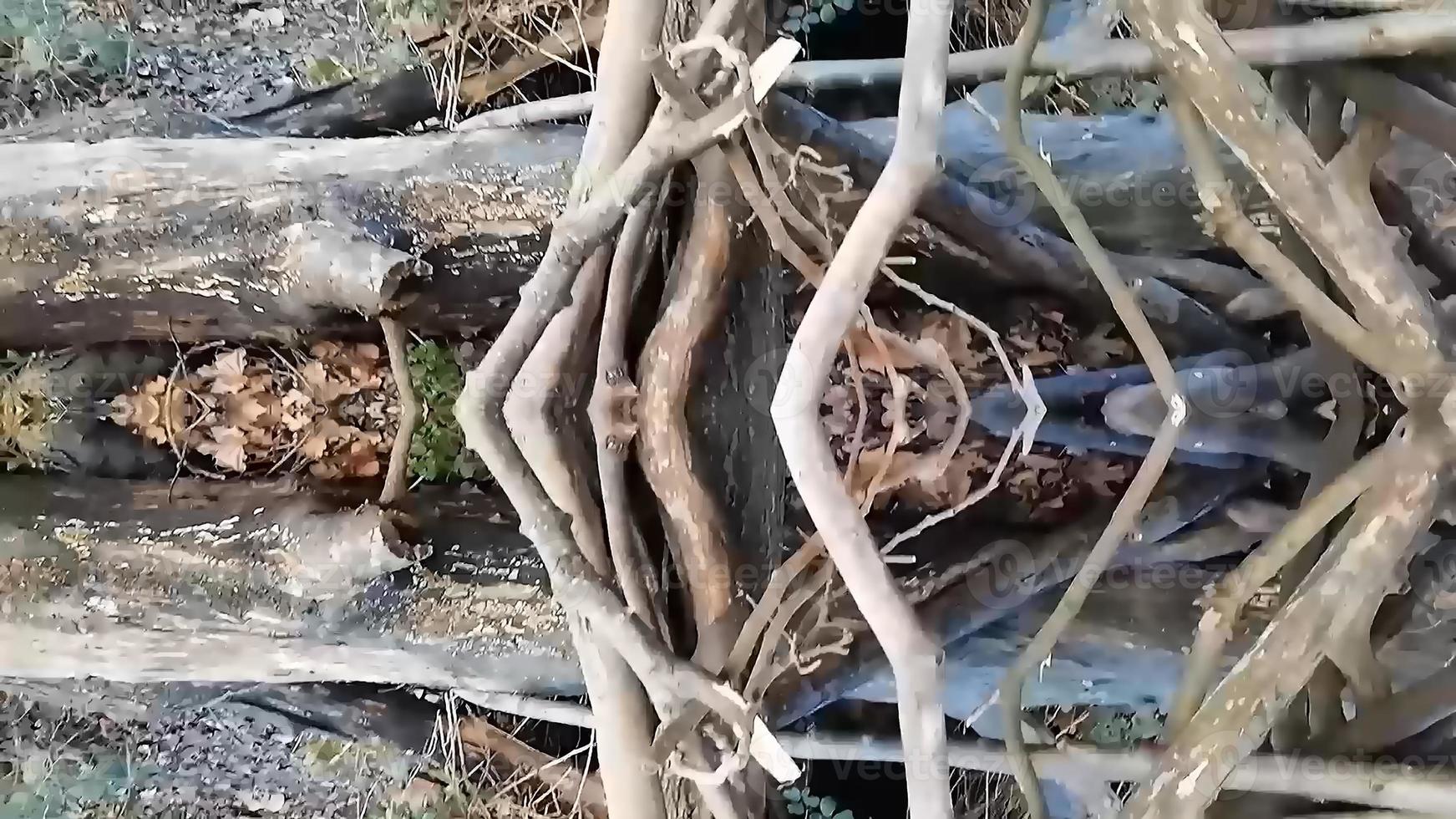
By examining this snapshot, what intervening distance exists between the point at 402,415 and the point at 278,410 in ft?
0.72

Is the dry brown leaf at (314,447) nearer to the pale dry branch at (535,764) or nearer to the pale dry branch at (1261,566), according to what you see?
the pale dry branch at (535,764)

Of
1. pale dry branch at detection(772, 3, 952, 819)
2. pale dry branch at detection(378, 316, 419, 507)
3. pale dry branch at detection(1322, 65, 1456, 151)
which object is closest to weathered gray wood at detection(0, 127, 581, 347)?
pale dry branch at detection(378, 316, 419, 507)

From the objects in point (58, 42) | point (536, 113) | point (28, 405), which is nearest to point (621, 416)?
point (536, 113)

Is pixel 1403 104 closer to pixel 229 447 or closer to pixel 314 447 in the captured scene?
pixel 314 447

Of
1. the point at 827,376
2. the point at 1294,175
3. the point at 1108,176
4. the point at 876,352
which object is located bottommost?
the point at 827,376

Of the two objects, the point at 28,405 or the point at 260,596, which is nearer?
the point at 260,596

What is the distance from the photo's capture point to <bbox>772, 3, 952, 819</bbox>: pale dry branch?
75 centimetres

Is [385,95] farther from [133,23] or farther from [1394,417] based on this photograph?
[1394,417]

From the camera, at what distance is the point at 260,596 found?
4.20 feet

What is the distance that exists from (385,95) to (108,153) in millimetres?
339

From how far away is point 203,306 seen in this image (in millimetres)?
1308

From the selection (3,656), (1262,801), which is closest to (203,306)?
(3,656)

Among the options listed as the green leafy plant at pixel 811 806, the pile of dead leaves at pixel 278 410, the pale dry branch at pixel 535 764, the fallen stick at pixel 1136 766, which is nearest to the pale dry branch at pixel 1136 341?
the fallen stick at pixel 1136 766

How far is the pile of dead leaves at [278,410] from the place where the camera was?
1.40m
